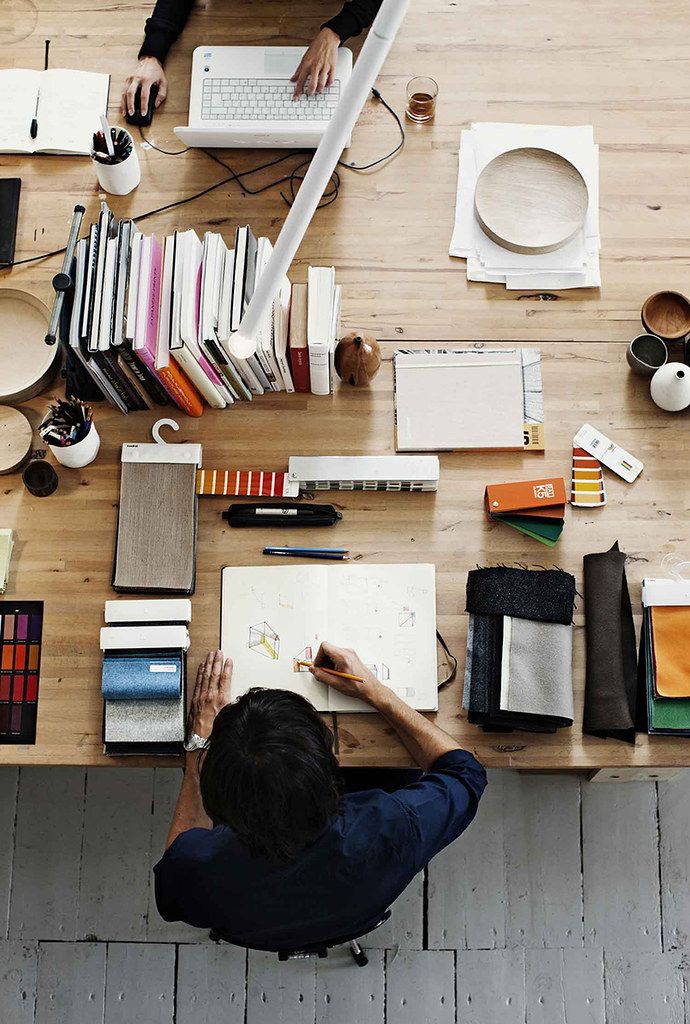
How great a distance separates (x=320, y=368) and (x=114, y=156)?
67cm

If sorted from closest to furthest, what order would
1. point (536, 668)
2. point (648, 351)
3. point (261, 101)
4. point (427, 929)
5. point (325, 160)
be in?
point (325, 160), point (536, 668), point (648, 351), point (261, 101), point (427, 929)

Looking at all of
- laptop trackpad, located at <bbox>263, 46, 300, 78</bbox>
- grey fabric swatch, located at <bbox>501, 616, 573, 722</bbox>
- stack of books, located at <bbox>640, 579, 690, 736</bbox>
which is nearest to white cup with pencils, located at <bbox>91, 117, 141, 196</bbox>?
laptop trackpad, located at <bbox>263, 46, 300, 78</bbox>

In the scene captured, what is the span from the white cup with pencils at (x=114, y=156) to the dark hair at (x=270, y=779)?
3.99 ft

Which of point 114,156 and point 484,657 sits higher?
point 114,156

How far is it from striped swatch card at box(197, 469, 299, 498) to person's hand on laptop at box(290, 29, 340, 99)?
85 cm

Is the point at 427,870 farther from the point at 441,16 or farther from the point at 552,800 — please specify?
the point at 441,16

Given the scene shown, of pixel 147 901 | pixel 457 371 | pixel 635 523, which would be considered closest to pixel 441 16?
pixel 457 371

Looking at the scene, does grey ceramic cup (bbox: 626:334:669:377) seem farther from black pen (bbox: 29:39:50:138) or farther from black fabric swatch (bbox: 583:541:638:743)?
black pen (bbox: 29:39:50:138)

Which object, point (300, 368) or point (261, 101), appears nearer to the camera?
point (300, 368)

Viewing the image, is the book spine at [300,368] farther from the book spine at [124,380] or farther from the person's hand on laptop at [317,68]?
the person's hand on laptop at [317,68]

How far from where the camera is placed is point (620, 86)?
6.69ft

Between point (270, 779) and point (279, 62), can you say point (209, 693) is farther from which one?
point (279, 62)

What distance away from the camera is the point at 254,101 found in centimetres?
196

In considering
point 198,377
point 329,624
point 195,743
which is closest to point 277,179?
point 198,377
